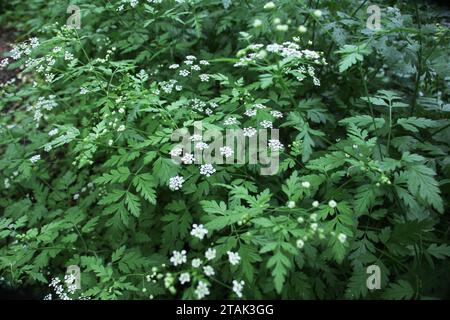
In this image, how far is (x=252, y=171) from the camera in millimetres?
2881

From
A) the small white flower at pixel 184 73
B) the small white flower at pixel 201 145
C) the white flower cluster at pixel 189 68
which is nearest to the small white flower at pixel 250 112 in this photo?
the small white flower at pixel 201 145

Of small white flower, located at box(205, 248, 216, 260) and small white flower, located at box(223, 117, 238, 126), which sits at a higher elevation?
small white flower, located at box(223, 117, 238, 126)

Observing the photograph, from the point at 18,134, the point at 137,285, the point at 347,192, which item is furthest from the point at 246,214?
the point at 18,134

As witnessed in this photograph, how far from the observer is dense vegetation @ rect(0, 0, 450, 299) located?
230cm

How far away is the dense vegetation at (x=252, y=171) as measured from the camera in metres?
2.30

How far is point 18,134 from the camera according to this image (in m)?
3.83

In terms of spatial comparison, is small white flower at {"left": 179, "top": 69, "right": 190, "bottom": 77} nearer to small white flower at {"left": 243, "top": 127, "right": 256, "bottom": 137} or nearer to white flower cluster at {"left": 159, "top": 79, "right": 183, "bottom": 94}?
white flower cluster at {"left": 159, "top": 79, "right": 183, "bottom": 94}

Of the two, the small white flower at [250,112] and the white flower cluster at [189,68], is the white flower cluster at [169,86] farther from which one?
the small white flower at [250,112]

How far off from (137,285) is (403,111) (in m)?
2.62

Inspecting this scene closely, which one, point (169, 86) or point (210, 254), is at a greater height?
point (169, 86)

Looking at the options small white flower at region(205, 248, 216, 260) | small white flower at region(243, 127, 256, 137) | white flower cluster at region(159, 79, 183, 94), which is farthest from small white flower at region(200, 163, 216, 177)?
white flower cluster at region(159, 79, 183, 94)

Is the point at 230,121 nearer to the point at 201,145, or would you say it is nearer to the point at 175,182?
the point at 201,145

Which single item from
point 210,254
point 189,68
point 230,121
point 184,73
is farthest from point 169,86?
point 210,254

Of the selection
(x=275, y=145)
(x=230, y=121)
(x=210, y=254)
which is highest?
(x=230, y=121)
